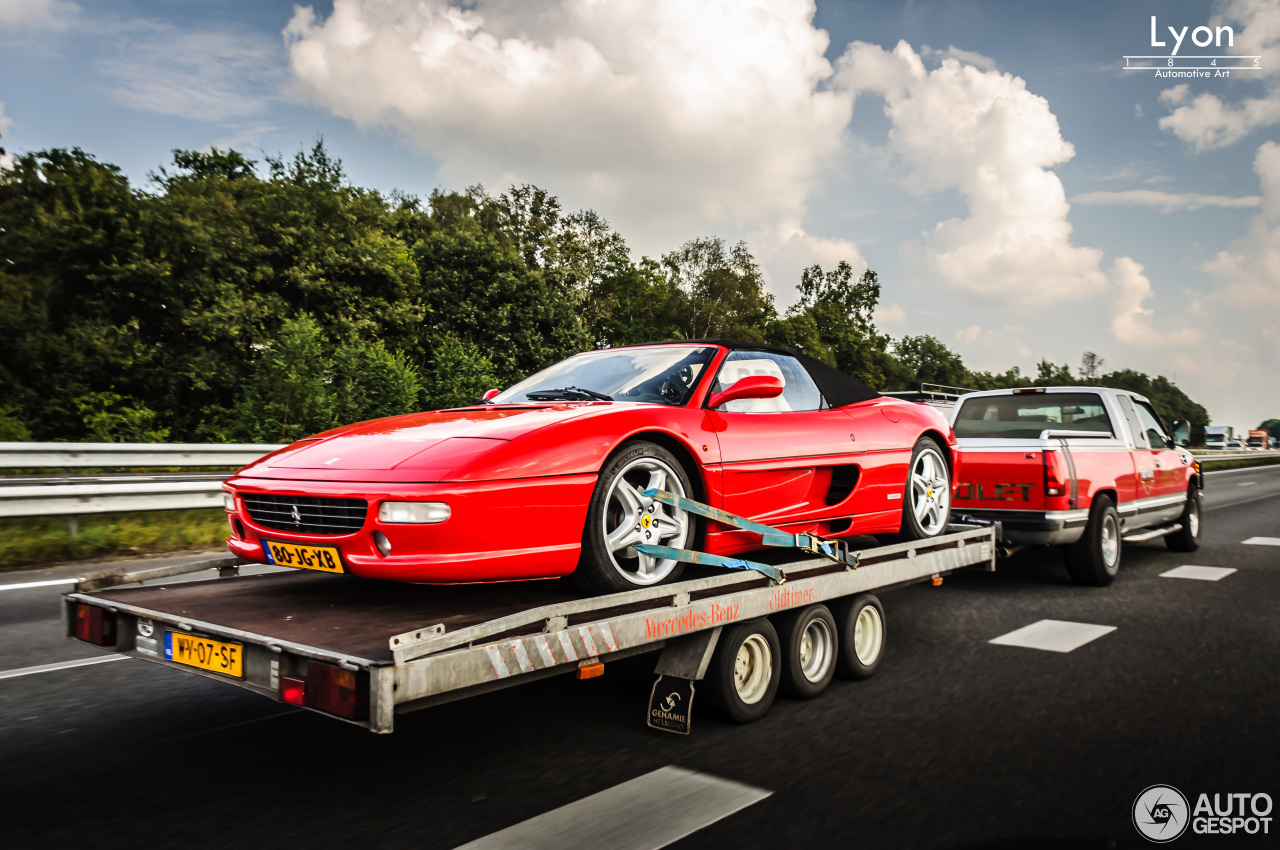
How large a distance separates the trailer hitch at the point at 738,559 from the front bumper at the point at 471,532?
420 millimetres

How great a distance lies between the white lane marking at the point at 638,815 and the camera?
2623 millimetres

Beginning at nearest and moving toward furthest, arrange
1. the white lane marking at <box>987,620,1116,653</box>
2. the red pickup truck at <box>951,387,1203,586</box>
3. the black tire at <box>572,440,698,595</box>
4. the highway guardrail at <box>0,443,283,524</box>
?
the black tire at <box>572,440,698,595</box> < the white lane marking at <box>987,620,1116,653</box> < the red pickup truck at <box>951,387,1203,586</box> < the highway guardrail at <box>0,443,283,524</box>

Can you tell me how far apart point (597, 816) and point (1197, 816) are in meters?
1.99

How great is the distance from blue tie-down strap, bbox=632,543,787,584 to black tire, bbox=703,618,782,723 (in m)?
0.22

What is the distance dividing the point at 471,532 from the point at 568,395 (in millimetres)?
1314

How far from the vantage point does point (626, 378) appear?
14.5 ft

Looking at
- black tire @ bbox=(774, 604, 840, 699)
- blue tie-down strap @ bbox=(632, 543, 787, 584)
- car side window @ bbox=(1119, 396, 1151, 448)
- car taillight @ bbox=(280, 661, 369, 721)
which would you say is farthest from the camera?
car side window @ bbox=(1119, 396, 1151, 448)

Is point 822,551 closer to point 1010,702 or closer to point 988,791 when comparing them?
point 1010,702

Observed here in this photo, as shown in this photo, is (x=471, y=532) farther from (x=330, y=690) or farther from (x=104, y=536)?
(x=104, y=536)

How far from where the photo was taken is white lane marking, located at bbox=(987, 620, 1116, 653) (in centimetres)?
540

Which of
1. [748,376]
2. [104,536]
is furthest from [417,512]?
[104,536]

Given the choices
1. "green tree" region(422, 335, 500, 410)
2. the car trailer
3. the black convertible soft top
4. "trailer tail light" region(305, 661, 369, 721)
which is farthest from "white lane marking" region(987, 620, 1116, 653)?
"green tree" region(422, 335, 500, 410)

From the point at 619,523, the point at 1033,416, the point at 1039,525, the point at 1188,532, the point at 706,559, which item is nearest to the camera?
the point at 619,523

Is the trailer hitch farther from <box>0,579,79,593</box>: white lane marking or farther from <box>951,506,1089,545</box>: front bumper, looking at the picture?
<box>0,579,79,593</box>: white lane marking
